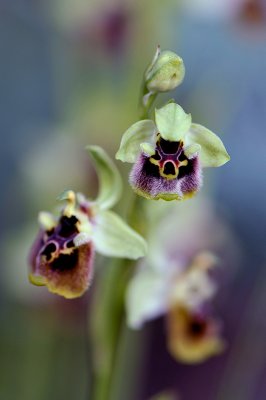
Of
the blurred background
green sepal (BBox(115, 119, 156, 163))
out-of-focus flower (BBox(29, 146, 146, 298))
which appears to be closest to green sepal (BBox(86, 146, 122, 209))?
out-of-focus flower (BBox(29, 146, 146, 298))

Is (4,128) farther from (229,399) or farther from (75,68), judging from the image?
(229,399)

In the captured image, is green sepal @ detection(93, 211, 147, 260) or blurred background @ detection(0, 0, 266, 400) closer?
green sepal @ detection(93, 211, 147, 260)

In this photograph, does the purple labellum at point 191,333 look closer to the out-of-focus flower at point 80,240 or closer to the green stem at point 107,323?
the green stem at point 107,323

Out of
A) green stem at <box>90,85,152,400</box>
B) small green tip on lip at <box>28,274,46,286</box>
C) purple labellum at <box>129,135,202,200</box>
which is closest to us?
purple labellum at <box>129,135,202,200</box>

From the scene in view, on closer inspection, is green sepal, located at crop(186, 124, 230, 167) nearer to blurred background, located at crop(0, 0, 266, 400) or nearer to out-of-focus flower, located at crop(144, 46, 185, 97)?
out-of-focus flower, located at crop(144, 46, 185, 97)

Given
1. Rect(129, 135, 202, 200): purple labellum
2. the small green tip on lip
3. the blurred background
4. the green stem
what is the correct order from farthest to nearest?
1. the blurred background
2. the green stem
3. the small green tip on lip
4. Rect(129, 135, 202, 200): purple labellum

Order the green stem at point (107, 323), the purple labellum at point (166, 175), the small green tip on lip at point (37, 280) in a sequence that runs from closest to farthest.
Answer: the purple labellum at point (166, 175)
the small green tip on lip at point (37, 280)
the green stem at point (107, 323)

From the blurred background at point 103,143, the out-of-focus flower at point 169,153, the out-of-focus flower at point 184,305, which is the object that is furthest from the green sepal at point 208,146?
the blurred background at point 103,143

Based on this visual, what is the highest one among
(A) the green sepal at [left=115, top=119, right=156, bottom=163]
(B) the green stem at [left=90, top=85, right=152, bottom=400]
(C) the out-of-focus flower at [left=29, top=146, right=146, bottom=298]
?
(A) the green sepal at [left=115, top=119, right=156, bottom=163]
